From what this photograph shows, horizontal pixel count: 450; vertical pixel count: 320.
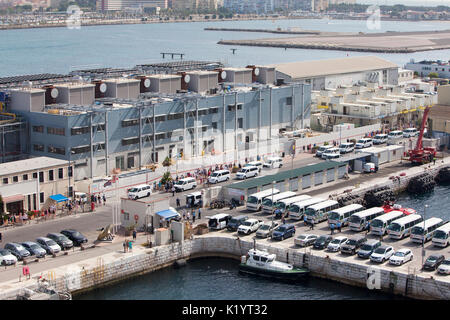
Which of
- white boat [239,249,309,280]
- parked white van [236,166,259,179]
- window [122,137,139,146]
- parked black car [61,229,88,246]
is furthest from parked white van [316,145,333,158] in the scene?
parked black car [61,229,88,246]

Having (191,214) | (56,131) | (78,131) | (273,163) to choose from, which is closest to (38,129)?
(56,131)

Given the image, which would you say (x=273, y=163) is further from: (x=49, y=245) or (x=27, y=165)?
(x=49, y=245)

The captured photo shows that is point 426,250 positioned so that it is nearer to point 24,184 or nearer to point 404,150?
point 24,184

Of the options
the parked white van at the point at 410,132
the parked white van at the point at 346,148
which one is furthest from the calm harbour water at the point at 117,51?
the parked white van at the point at 346,148

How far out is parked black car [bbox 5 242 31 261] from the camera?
19.1m

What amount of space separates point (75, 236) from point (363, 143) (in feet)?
58.8

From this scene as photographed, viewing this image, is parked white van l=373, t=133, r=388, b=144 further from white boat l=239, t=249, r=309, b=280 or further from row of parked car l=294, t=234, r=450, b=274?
white boat l=239, t=249, r=309, b=280

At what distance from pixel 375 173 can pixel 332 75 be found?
59.3ft

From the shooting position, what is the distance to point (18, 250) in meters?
19.2

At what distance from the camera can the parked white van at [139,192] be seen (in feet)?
84.1

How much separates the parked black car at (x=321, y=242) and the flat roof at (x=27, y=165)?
9426 mm

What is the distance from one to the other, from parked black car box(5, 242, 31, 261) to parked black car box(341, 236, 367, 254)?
26.4ft

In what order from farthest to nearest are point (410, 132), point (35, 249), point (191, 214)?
1. point (410, 132)
2. point (191, 214)
3. point (35, 249)

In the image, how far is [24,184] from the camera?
2345 centimetres
